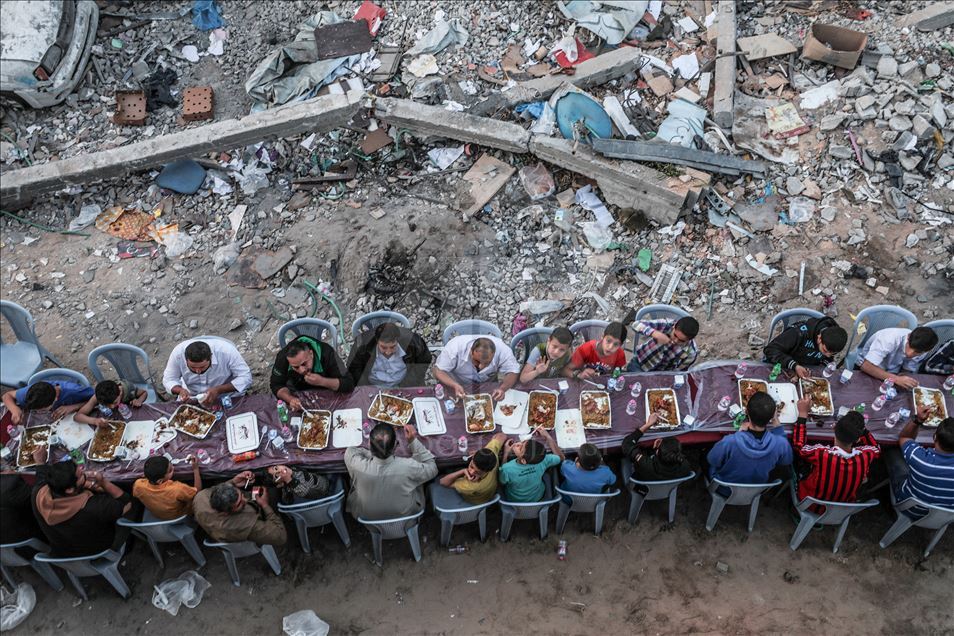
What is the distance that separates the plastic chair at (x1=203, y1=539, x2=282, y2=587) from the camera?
5.63m

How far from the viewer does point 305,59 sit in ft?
31.9

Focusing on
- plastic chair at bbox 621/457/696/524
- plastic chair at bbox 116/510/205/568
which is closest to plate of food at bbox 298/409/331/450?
plastic chair at bbox 116/510/205/568

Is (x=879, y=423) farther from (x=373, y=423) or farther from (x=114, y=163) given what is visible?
(x=114, y=163)

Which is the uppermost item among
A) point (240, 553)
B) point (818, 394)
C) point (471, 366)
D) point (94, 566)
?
point (471, 366)

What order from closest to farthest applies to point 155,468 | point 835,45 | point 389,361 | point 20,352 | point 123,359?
point 155,468
point 389,361
point 123,359
point 20,352
point 835,45

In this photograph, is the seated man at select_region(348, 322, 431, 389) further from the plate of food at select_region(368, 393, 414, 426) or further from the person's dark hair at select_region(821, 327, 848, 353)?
the person's dark hair at select_region(821, 327, 848, 353)

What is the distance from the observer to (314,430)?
19.7ft

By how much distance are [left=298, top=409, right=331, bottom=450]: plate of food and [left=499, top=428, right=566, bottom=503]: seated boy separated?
1.58 m

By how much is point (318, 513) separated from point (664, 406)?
10.5ft

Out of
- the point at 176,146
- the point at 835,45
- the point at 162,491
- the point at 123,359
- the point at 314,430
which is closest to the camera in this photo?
the point at 162,491

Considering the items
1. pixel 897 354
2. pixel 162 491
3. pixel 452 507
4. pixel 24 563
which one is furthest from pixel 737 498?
pixel 24 563

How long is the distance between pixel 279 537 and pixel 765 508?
459cm

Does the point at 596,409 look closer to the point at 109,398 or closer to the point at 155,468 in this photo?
the point at 155,468

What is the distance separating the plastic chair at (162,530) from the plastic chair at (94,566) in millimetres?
238
